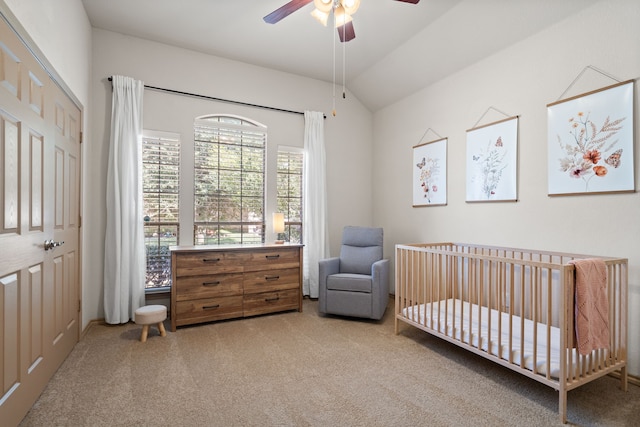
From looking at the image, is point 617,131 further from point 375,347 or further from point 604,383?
point 375,347

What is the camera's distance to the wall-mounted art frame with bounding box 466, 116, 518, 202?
9.23 ft

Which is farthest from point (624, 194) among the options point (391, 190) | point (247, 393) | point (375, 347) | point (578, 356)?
point (247, 393)

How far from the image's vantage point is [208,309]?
3.19 m

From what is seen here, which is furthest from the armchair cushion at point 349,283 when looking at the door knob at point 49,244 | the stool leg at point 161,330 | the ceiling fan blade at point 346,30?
the door knob at point 49,244

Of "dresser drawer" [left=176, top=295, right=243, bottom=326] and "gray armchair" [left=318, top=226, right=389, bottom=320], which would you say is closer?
"dresser drawer" [left=176, top=295, right=243, bottom=326]

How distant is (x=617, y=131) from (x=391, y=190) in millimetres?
2455

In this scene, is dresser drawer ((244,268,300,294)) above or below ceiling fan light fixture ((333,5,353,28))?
below

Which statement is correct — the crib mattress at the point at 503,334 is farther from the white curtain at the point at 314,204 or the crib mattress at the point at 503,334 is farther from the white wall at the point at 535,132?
the white curtain at the point at 314,204

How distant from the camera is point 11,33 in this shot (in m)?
1.56

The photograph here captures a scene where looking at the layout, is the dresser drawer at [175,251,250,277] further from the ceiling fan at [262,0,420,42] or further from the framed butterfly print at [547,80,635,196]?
the framed butterfly print at [547,80,635,196]

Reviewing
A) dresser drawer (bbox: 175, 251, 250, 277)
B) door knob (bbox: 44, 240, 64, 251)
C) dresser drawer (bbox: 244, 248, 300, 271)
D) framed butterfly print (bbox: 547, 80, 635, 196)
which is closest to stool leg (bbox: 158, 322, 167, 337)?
dresser drawer (bbox: 175, 251, 250, 277)

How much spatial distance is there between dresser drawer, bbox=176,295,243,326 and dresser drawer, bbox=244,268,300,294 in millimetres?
171

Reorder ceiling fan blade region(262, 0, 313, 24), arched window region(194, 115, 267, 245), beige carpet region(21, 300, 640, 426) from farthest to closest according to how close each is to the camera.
A: 1. arched window region(194, 115, 267, 245)
2. ceiling fan blade region(262, 0, 313, 24)
3. beige carpet region(21, 300, 640, 426)

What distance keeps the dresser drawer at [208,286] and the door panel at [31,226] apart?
2.82ft
